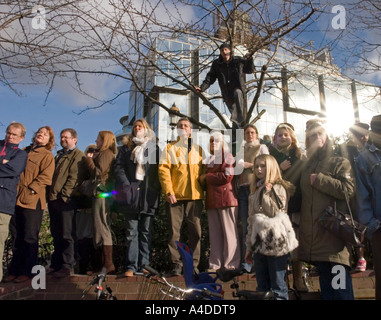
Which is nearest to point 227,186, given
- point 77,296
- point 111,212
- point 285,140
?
point 285,140

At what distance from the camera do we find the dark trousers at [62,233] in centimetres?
474

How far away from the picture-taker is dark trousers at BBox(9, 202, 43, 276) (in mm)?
4520

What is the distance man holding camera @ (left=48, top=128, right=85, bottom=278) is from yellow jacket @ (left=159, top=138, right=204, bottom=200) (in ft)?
4.25

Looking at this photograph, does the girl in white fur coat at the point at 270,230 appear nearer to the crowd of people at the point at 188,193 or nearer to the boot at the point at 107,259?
the crowd of people at the point at 188,193

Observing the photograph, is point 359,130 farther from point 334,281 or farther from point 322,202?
point 334,281

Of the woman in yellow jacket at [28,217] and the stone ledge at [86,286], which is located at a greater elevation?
the woman in yellow jacket at [28,217]

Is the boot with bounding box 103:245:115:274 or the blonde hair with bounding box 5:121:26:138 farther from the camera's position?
the blonde hair with bounding box 5:121:26:138

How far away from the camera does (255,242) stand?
3496 millimetres

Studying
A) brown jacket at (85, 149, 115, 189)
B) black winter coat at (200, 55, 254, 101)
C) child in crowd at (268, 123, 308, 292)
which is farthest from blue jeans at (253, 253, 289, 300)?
black winter coat at (200, 55, 254, 101)

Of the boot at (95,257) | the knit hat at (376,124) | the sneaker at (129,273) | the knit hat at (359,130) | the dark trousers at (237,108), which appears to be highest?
the dark trousers at (237,108)

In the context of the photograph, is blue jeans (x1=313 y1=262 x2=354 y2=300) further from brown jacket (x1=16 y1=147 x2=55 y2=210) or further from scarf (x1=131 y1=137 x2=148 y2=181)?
brown jacket (x1=16 y1=147 x2=55 y2=210)

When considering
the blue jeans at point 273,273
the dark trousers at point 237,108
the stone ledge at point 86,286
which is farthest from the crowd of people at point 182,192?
the dark trousers at point 237,108

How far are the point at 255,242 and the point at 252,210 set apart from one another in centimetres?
37

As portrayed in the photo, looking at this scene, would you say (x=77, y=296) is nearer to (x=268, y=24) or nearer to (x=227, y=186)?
(x=227, y=186)
